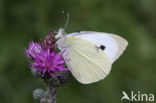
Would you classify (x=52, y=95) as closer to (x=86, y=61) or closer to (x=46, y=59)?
(x=46, y=59)

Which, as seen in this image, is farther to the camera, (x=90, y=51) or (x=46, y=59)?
(x=90, y=51)

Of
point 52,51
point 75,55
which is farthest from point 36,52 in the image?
point 75,55

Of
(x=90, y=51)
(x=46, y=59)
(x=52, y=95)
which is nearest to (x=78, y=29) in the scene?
(x=90, y=51)

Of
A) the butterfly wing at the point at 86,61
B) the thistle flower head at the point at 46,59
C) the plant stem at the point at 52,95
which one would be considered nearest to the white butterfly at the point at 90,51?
the butterfly wing at the point at 86,61

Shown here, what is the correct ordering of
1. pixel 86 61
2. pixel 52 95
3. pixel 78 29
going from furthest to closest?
1. pixel 78 29
2. pixel 86 61
3. pixel 52 95

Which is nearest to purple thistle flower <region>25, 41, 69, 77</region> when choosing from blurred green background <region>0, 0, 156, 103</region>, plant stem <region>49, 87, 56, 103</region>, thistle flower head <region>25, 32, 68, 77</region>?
thistle flower head <region>25, 32, 68, 77</region>

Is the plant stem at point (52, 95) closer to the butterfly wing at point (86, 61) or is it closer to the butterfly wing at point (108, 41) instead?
the butterfly wing at point (86, 61)

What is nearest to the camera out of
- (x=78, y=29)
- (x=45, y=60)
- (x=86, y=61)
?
(x=45, y=60)

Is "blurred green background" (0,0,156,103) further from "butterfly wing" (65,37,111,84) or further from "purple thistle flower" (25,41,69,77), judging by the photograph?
"purple thistle flower" (25,41,69,77)
